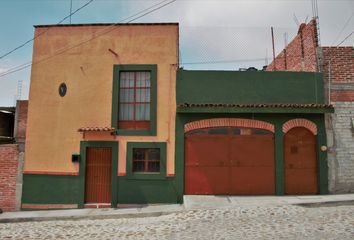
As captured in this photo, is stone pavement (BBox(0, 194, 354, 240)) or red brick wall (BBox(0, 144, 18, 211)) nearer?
stone pavement (BBox(0, 194, 354, 240))

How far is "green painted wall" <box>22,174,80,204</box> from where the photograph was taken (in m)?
11.0

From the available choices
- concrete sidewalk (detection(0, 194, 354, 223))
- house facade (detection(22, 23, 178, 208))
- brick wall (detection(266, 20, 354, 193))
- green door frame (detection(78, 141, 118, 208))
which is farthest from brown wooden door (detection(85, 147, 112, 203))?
brick wall (detection(266, 20, 354, 193))

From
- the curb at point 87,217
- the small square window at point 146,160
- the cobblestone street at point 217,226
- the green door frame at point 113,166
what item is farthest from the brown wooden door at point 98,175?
the cobblestone street at point 217,226

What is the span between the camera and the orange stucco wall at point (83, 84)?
11172 mm

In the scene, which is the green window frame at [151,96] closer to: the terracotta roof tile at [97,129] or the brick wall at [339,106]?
the terracotta roof tile at [97,129]

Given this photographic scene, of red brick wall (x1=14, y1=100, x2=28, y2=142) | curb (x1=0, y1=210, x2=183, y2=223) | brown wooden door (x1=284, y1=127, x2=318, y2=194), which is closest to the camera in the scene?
curb (x1=0, y1=210, x2=183, y2=223)

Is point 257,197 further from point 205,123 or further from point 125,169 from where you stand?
point 125,169

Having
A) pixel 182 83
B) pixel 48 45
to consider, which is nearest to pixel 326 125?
pixel 182 83

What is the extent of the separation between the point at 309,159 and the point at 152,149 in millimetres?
5612

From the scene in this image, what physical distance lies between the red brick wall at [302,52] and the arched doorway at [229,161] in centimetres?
340

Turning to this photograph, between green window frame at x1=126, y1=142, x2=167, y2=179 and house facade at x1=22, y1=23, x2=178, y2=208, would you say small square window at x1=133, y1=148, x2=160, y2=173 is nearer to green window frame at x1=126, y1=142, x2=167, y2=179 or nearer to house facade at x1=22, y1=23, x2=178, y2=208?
house facade at x1=22, y1=23, x2=178, y2=208

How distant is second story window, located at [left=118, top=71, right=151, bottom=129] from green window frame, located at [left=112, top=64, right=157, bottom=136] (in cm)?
16

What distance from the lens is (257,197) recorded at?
10.1 m

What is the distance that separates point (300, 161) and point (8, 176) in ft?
35.2
